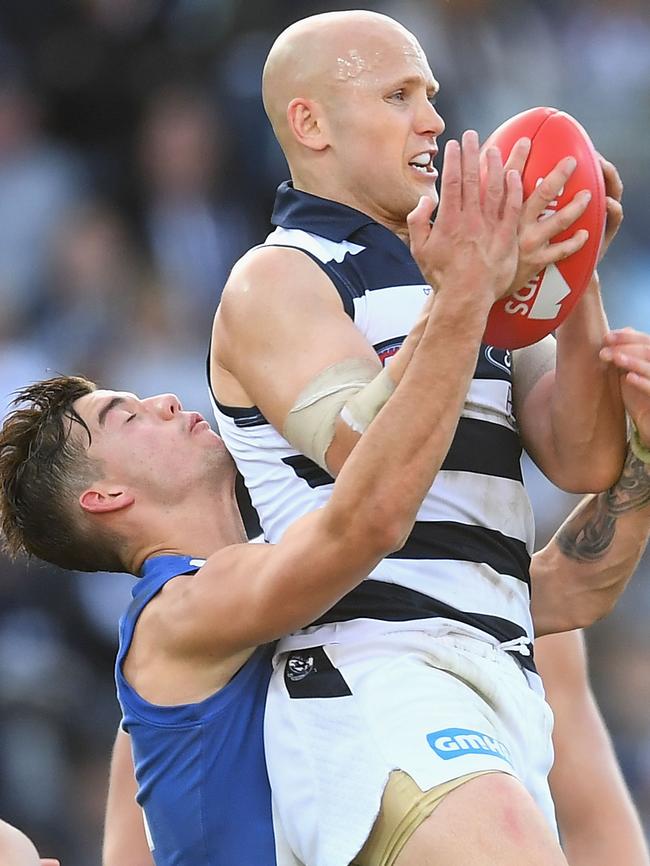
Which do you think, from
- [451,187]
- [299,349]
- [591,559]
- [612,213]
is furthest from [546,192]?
[591,559]

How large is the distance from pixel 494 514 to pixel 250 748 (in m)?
0.67

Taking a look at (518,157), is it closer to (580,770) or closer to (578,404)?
(578,404)

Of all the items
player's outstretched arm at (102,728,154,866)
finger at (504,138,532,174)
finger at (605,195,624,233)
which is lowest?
player's outstretched arm at (102,728,154,866)

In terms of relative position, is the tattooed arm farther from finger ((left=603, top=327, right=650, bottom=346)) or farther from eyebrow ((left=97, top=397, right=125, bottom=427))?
eyebrow ((left=97, top=397, right=125, bottom=427))

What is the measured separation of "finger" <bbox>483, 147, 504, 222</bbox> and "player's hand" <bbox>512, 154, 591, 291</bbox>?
0.06 meters

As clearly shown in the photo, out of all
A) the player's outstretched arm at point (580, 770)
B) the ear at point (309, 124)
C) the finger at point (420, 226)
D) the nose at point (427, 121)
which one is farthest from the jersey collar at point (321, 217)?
the player's outstretched arm at point (580, 770)

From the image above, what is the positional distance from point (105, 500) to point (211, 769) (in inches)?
27.1

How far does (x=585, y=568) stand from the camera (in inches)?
134

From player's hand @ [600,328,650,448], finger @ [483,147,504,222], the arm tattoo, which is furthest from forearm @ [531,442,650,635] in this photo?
finger @ [483,147,504,222]

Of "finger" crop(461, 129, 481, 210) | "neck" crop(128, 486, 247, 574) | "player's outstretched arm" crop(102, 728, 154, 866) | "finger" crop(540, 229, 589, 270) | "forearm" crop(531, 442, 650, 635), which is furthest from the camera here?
"player's outstretched arm" crop(102, 728, 154, 866)

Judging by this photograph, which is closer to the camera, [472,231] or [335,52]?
[472,231]

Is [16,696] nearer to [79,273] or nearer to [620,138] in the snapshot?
[79,273]

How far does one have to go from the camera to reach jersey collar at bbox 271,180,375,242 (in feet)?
9.83

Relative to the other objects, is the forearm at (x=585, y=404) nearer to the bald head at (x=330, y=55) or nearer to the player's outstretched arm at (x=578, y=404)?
the player's outstretched arm at (x=578, y=404)
